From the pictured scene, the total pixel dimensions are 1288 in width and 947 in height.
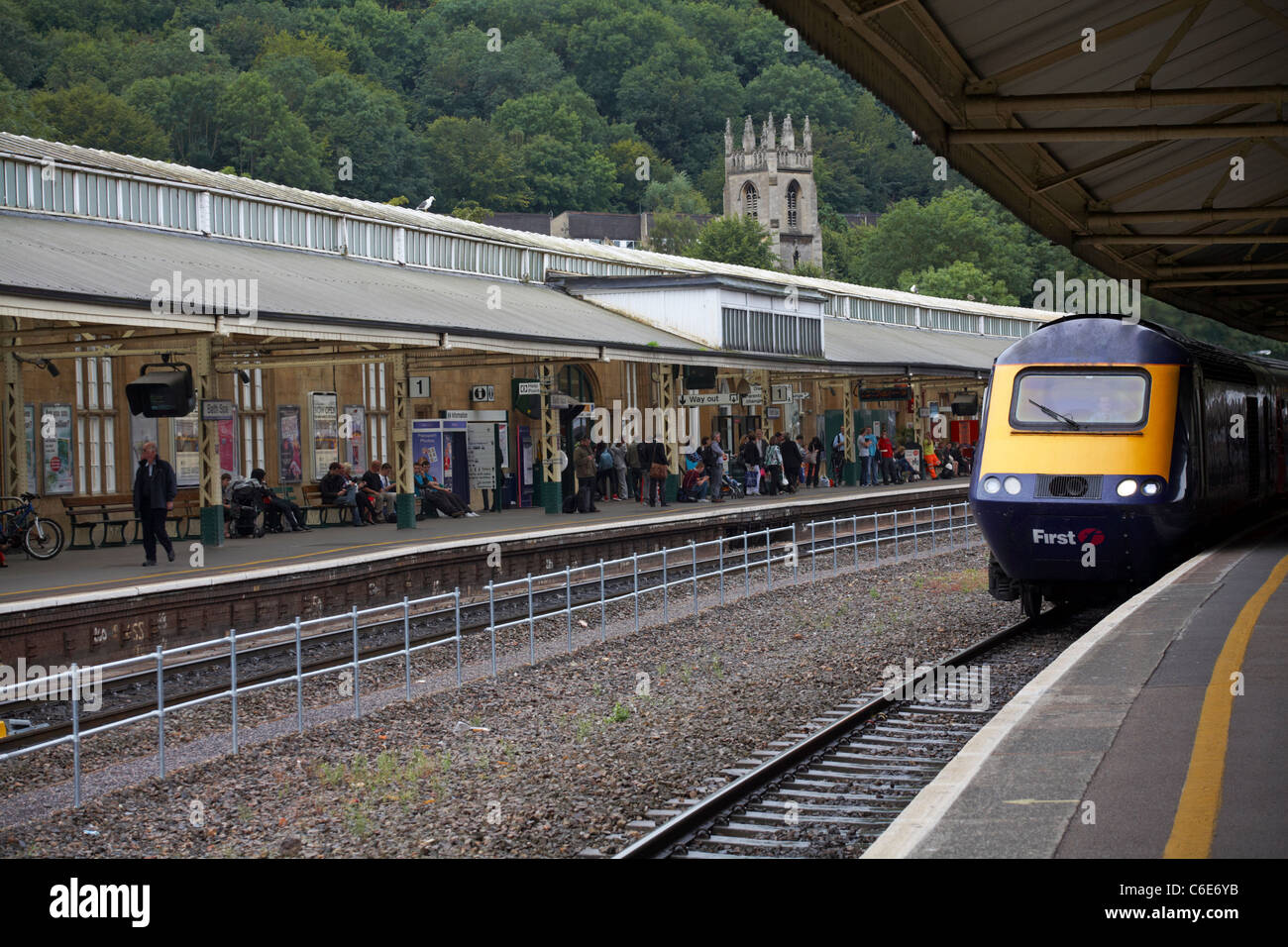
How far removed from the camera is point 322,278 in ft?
88.1

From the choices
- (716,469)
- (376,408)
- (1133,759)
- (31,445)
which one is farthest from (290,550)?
(1133,759)

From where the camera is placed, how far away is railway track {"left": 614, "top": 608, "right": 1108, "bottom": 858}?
835cm

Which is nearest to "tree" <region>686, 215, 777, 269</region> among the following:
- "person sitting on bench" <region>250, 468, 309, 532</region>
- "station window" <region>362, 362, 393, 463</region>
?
"station window" <region>362, 362, 393, 463</region>

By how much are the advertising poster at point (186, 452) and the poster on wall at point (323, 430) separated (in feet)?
9.56

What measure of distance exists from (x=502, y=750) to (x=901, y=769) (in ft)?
10.3

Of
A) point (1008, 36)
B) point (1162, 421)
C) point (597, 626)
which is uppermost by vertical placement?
point (1008, 36)

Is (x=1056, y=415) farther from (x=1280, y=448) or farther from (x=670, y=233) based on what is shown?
(x=670, y=233)

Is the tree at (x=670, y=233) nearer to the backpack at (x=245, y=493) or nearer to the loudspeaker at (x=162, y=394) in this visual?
the backpack at (x=245, y=493)

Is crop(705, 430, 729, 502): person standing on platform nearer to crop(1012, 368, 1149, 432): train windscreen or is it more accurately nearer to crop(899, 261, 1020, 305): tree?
Result: crop(1012, 368, 1149, 432): train windscreen

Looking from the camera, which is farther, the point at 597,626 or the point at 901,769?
the point at 597,626
